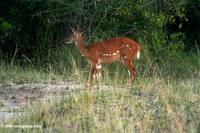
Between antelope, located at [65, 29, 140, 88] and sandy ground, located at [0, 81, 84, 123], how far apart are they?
123 cm

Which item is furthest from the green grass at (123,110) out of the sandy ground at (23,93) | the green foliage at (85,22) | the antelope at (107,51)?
the green foliage at (85,22)

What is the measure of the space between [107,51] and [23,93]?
3222 millimetres

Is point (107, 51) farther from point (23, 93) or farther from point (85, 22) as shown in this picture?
point (85, 22)

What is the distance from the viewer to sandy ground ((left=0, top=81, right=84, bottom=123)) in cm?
1116

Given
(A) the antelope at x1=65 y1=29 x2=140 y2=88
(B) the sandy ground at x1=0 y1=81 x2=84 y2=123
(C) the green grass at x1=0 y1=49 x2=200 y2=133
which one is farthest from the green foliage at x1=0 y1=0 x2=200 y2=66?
(C) the green grass at x1=0 y1=49 x2=200 y2=133

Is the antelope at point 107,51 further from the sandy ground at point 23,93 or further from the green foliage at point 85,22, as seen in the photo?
the green foliage at point 85,22

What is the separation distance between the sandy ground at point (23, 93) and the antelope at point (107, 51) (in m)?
1.23

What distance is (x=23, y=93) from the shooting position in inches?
512

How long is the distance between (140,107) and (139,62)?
8.55m

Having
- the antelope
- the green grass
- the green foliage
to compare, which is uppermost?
the green foliage

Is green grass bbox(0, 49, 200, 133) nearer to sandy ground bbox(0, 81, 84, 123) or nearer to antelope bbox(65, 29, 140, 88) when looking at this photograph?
sandy ground bbox(0, 81, 84, 123)

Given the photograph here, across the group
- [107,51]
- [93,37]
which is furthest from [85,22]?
[107,51]

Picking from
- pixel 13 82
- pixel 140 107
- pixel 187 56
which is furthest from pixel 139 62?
pixel 140 107

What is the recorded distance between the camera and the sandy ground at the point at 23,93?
11.2 meters
